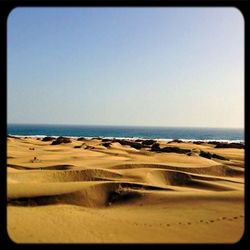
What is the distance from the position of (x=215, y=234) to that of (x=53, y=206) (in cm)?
345

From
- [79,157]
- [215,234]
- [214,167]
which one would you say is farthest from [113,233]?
[79,157]

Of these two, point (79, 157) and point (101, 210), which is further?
point (79, 157)

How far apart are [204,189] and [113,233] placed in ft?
16.4

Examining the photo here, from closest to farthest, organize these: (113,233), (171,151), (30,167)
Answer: (113,233)
(30,167)
(171,151)

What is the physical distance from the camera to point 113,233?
236 inches

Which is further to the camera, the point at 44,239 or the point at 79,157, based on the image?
the point at 79,157

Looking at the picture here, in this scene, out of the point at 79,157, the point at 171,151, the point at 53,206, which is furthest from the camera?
the point at 171,151
